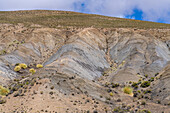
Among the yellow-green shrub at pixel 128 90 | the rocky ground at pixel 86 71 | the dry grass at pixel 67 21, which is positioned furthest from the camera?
the dry grass at pixel 67 21

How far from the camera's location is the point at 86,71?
25.8m

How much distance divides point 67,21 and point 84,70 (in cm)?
3185

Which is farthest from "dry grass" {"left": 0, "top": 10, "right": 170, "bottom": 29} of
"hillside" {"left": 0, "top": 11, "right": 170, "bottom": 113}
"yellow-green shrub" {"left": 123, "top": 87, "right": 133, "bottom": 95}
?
"yellow-green shrub" {"left": 123, "top": 87, "right": 133, "bottom": 95}

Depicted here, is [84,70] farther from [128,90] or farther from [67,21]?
[67,21]

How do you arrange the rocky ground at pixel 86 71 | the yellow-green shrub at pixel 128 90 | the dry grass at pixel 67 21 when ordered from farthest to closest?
the dry grass at pixel 67 21 → the yellow-green shrub at pixel 128 90 → the rocky ground at pixel 86 71

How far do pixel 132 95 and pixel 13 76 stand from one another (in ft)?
51.0

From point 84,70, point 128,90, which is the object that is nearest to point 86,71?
point 84,70

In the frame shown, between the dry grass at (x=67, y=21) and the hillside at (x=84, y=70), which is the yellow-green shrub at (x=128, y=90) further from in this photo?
the dry grass at (x=67, y=21)

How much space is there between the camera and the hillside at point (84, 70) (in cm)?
1567

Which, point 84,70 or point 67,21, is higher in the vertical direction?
point 67,21

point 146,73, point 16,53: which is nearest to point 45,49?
point 16,53

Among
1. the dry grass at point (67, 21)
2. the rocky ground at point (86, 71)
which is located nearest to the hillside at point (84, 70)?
the rocky ground at point (86, 71)

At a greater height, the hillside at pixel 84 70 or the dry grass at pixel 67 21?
the dry grass at pixel 67 21

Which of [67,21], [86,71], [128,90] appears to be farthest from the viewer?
[67,21]
